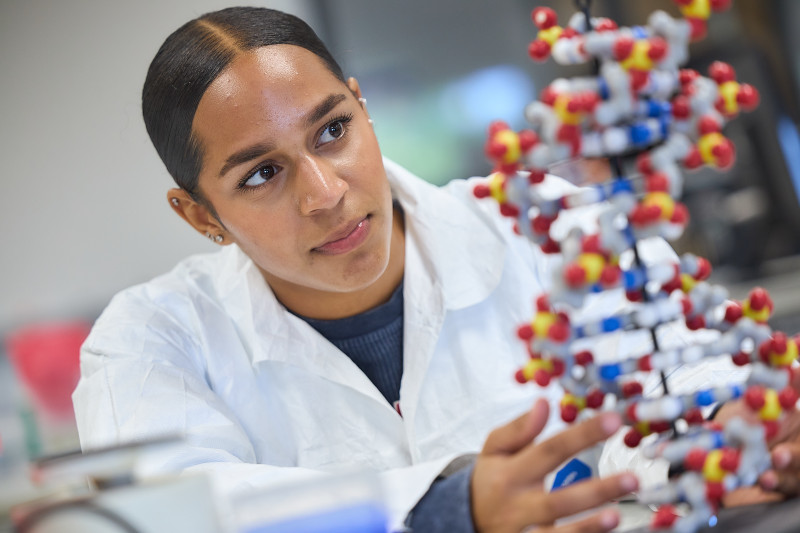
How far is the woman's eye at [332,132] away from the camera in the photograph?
3.75 ft

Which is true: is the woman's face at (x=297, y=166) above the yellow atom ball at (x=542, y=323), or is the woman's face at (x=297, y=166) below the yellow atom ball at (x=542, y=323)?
above

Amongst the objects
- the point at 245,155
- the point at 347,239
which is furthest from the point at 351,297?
the point at 245,155

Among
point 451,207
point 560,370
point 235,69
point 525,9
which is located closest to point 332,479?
point 560,370

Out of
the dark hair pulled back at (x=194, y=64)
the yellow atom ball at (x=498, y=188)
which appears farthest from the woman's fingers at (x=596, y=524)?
the dark hair pulled back at (x=194, y=64)

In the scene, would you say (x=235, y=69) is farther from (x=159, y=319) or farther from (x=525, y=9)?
(x=525, y=9)

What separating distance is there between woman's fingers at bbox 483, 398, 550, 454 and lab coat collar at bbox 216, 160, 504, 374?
1.94ft

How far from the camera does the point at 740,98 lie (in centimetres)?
65

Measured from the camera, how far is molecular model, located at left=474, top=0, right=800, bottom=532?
23.2 inches

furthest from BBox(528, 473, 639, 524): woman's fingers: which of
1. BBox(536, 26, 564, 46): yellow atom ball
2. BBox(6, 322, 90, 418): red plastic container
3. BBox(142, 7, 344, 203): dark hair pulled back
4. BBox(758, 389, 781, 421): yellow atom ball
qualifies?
BBox(6, 322, 90, 418): red plastic container

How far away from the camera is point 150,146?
7.77 feet

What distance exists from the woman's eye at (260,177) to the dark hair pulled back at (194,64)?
96 millimetres

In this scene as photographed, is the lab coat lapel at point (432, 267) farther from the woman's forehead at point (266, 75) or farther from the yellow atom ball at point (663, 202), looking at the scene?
the yellow atom ball at point (663, 202)

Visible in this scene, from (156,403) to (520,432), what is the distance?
0.62 metres

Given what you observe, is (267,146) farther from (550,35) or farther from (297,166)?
(550,35)
